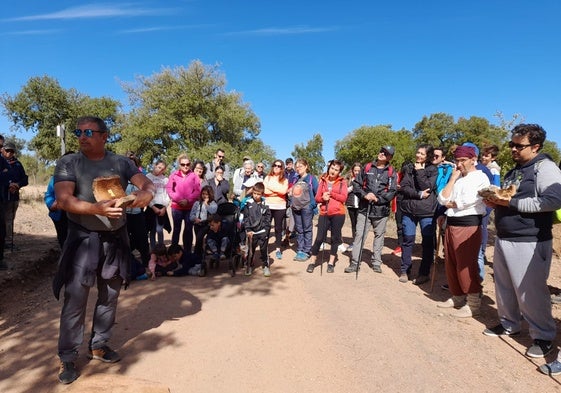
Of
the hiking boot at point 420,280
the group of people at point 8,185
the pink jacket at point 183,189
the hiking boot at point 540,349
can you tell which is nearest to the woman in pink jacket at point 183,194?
the pink jacket at point 183,189

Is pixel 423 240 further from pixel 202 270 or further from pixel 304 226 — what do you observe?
pixel 202 270

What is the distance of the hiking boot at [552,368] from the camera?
3.02 meters

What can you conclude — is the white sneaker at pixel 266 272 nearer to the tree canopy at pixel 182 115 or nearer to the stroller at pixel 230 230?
the stroller at pixel 230 230

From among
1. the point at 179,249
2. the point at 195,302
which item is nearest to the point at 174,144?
the point at 179,249

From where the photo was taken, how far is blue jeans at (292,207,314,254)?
7.06 metres

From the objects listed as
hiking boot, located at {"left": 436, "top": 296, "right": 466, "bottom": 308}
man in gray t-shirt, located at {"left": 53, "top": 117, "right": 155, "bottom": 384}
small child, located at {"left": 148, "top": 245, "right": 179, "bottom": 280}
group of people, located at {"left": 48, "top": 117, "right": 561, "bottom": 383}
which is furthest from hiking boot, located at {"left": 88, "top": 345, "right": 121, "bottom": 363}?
hiking boot, located at {"left": 436, "top": 296, "right": 466, "bottom": 308}

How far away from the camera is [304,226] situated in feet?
23.5

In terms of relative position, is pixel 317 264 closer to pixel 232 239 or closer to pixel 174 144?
pixel 232 239

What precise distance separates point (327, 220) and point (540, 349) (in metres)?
3.58

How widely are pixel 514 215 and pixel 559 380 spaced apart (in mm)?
1461

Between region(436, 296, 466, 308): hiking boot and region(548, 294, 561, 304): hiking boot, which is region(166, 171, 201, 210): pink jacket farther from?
region(548, 294, 561, 304): hiking boot

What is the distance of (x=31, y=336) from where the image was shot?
11.9 feet

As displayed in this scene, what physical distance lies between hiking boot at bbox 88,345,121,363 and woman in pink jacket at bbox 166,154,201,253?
3.22 metres

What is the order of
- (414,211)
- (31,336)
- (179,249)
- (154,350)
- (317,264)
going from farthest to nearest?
(317,264) → (179,249) → (414,211) → (31,336) → (154,350)
